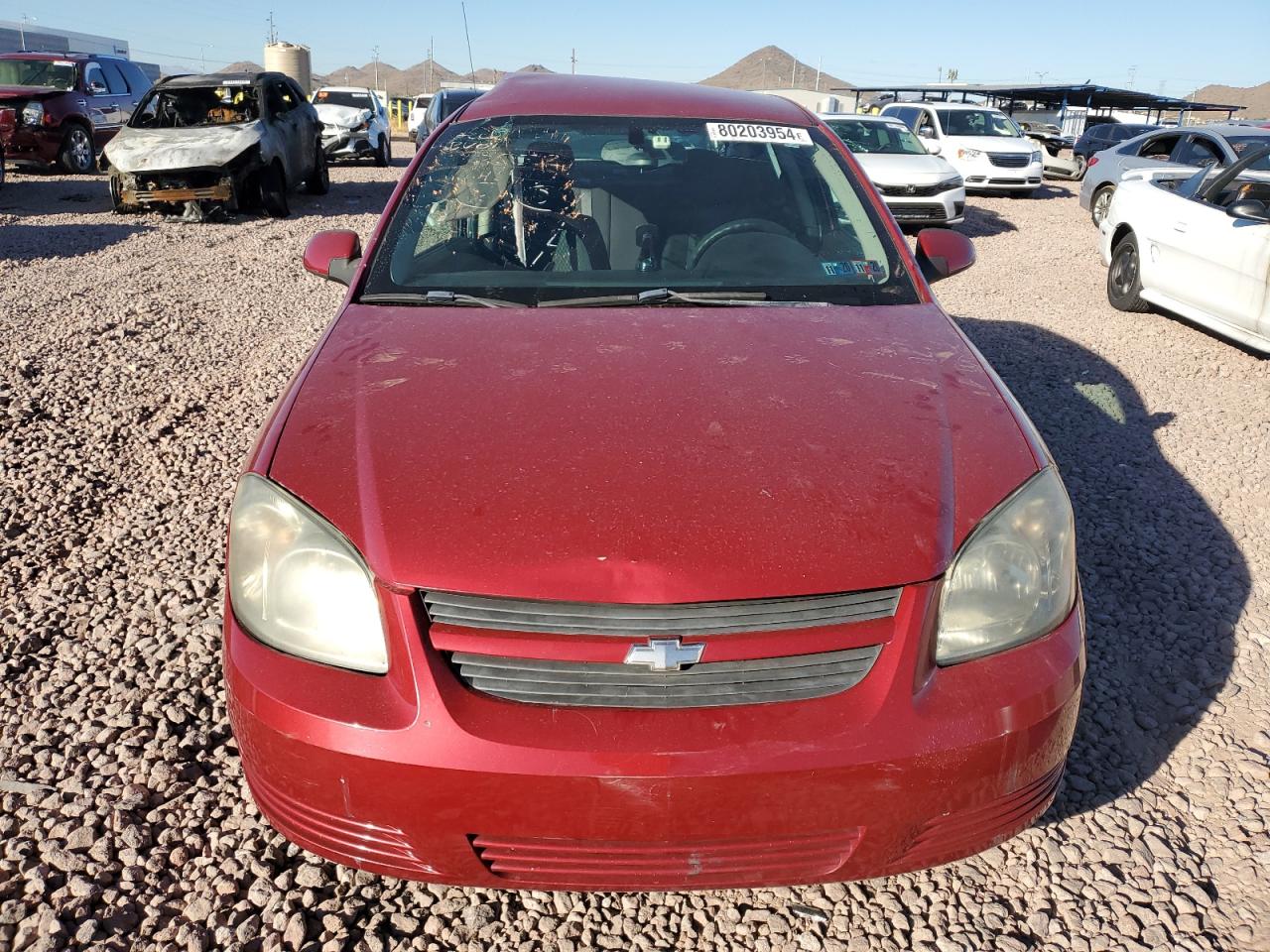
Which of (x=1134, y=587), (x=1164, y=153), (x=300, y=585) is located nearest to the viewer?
(x=300, y=585)

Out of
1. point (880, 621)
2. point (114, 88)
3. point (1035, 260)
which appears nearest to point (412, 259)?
point (880, 621)

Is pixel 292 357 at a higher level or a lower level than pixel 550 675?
lower

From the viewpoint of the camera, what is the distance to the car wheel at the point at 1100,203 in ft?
40.9

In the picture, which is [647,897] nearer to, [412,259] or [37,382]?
[412,259]

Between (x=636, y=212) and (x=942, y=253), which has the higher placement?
(x=636, y=212)

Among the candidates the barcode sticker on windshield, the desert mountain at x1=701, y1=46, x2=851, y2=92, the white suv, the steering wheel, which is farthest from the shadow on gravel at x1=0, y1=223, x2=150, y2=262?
the desert mountain at x1=701, y1=46, x2=851, y2=92

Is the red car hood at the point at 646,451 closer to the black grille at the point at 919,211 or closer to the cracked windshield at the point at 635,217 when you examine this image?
the cracked windshield at the point at 635,217

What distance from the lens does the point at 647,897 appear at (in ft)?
6.77

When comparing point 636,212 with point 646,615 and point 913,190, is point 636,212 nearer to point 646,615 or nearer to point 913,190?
point 646,615

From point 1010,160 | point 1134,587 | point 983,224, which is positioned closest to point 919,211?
point 983,224

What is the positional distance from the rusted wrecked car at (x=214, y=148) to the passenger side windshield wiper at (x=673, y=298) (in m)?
9.34

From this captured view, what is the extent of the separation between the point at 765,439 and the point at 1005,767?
2.50ft

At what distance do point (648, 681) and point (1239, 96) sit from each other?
120 m

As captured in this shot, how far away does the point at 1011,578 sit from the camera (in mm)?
1778
